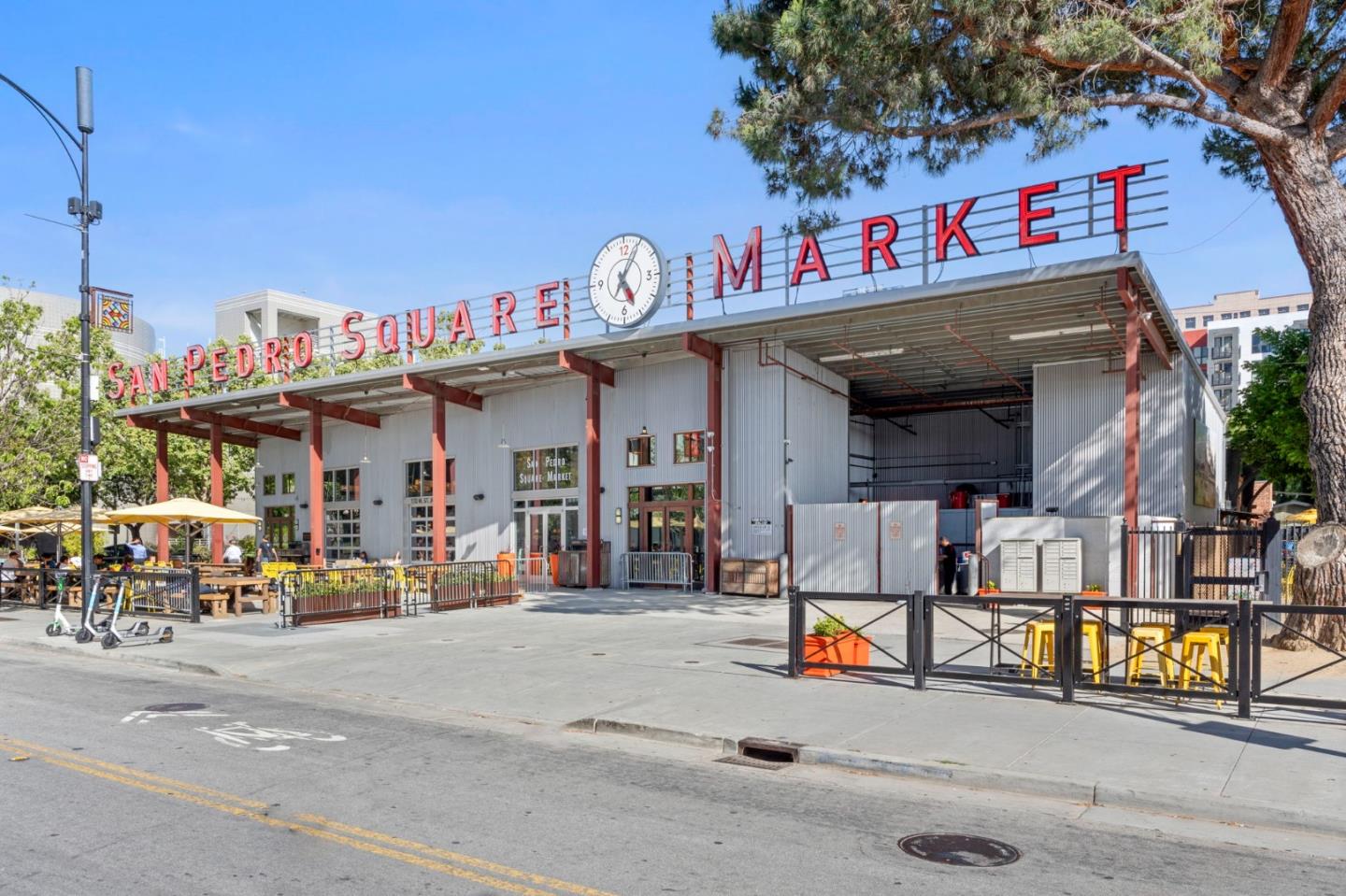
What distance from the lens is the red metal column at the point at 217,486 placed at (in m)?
36.5

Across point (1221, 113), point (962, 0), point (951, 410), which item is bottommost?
point (951, 410)

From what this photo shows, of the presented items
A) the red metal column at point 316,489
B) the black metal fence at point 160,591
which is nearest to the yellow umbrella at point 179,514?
the black metal fence at point 160,591

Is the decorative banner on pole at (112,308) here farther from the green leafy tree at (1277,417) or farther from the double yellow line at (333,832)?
the green leafy tree at (1277,417)

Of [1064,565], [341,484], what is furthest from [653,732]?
[341,484]

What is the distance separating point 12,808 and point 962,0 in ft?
47.7

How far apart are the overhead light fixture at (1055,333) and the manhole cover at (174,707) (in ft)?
69.3

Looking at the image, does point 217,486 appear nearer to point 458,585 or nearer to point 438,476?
point 438,476

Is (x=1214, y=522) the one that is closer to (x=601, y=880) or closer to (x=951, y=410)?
(x=951, y=410)

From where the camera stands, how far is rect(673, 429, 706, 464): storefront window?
27609 millimetres

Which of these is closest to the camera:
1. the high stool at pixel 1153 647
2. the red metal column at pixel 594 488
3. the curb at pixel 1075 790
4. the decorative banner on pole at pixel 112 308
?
the curb at pixel 1075 790

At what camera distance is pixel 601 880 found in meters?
5.52

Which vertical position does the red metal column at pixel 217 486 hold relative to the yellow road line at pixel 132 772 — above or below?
above

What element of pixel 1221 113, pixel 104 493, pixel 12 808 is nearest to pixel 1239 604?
pixel 1221 113

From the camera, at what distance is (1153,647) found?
1048 centimetres
